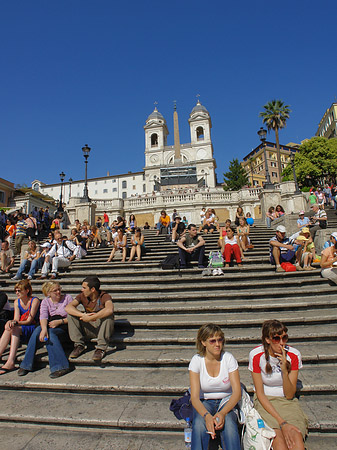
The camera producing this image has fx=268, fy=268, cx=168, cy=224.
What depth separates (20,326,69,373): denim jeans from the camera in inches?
154

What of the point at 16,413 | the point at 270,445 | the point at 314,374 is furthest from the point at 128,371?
the point at 314,374

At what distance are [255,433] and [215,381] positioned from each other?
1.71 feet

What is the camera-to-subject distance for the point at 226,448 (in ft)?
7.70

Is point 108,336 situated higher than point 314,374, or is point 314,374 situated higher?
point 108,336

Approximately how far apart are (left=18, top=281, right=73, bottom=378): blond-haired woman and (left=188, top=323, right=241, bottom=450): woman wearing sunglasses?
2193mm

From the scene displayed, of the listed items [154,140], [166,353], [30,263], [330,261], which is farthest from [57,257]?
[154,140]

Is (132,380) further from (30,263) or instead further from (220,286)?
(30,263)

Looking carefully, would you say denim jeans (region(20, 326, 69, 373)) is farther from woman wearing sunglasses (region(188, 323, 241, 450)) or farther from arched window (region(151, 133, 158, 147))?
arched window (region(151, 133, 158, 147))

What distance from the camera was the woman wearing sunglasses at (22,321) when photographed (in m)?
4.30

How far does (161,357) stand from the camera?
4.03m

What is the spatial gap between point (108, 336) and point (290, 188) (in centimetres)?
2080

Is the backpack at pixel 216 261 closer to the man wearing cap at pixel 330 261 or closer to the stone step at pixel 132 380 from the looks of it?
the man wearing cap at pixel 330 261

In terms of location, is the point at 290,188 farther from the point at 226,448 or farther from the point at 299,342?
the point at 226,448

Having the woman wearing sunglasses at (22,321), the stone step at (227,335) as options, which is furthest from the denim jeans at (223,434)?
the woman wearing sunglasses at (22,321)
